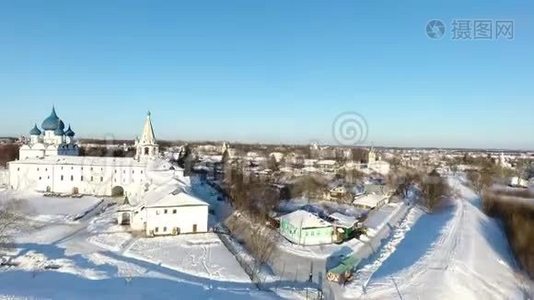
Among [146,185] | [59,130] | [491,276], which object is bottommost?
[491,276]

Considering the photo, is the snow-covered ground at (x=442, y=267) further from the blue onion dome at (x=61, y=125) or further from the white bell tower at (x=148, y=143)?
the blue onion dome at (x=61, y=125)

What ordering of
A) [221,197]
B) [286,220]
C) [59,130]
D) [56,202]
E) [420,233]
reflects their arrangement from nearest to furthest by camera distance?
[286,220] → [420,233] → [56,202] → [221,197] → [59,130]

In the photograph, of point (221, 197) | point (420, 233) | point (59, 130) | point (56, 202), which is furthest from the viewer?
point (59, 130)

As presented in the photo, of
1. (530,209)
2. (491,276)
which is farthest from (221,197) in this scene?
(530,209)

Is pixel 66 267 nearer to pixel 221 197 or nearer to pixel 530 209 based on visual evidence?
pixel 221 197

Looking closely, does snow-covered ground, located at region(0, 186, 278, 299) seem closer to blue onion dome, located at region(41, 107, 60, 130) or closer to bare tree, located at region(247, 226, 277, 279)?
bare tree, located at region(247, 226, 277, 279)

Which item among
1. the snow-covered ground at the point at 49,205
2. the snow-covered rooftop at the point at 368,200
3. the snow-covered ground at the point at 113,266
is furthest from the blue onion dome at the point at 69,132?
the snow-covered rooftop at the point at 368,200
